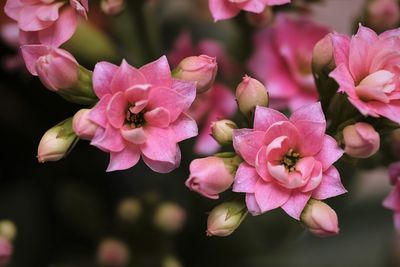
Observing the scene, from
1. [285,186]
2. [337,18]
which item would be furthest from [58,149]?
[337,18]

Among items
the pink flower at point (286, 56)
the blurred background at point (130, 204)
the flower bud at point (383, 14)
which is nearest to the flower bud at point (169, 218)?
the blurred background at point (130, 204)

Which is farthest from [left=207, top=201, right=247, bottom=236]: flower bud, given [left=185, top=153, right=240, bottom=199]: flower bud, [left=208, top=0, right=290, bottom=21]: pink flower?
[left=208, top=0, right=290, bottom=21]: pink flower

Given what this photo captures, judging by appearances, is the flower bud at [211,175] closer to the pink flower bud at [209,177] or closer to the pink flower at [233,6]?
the pink flower bud at [209,177]

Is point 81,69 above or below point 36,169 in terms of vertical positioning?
above

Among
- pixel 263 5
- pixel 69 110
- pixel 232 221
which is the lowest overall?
pixel 69 110

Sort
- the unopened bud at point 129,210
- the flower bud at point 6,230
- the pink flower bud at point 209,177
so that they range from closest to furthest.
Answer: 1. the pink flower bud at point 209,177
2. the flower bud at point 6,230
3. the unopened bud at point 129,210

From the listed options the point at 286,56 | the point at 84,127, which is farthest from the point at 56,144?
the point at 286,56

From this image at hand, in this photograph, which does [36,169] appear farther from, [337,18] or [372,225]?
[337,18]
